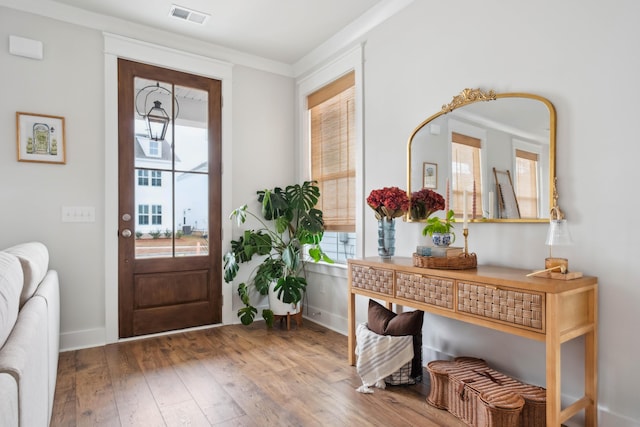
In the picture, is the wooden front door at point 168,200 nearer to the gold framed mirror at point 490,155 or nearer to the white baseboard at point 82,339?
the white baseboard at point 82,339

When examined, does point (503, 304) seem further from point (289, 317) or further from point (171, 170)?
point (171, 170)

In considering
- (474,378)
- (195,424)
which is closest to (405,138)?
(474,378)

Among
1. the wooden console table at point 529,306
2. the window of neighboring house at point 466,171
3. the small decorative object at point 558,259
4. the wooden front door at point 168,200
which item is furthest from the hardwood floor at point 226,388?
the window of neighboring house at point 466,171

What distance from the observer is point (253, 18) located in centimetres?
322

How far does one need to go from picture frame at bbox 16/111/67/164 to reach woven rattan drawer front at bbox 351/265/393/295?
249cm

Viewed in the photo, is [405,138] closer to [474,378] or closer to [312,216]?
[312,216]

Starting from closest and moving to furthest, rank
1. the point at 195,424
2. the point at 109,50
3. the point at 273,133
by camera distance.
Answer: the point at 195,424, the point at 109,50, the point at 273,133

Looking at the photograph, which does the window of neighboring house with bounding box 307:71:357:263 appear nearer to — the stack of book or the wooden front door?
the wooden front door

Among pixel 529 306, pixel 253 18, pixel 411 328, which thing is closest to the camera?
pixel 529 306

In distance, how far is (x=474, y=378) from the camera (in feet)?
6.60

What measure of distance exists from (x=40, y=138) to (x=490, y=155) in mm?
3299

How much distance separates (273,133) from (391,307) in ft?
7.54

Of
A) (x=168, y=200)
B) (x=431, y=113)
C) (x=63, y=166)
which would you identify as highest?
(x=431, y=113)

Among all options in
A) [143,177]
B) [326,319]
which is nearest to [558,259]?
[326,319]
